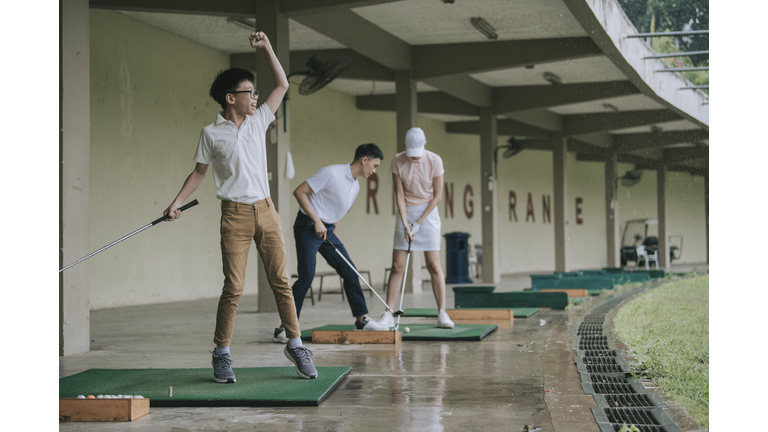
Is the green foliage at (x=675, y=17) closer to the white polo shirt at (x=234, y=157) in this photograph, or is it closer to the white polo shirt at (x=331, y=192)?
the white polo shirt at (x=331, y=192)

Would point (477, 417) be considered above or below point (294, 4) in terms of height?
below

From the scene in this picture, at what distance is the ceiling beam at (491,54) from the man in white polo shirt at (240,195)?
8.42 metres

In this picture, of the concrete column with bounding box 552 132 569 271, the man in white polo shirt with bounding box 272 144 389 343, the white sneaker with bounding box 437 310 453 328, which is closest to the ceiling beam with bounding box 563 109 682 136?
the concrete column with bounding box 552 132 569 271

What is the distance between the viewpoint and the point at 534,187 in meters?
24.7

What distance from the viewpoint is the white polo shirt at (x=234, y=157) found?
154 inches

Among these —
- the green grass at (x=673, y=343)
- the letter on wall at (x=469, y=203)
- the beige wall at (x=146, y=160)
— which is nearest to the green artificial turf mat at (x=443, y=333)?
the green grass at (x=673, y=343)

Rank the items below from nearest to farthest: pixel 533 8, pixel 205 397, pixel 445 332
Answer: pixel 205 397 < pixel 445 332 < pixel 533 8

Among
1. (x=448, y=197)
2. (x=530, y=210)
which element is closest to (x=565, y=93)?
(x=448, y=197)

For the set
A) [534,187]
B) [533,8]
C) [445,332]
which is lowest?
[445,332]

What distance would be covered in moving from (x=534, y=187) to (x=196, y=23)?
1586cm

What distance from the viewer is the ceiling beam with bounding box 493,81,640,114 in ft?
49.8
